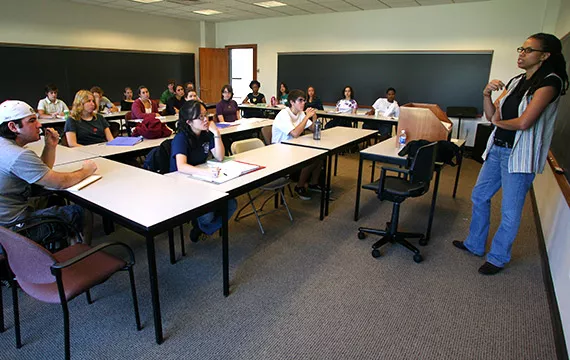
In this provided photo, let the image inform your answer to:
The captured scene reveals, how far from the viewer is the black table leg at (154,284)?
1.68m

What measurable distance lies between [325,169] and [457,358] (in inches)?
77.5

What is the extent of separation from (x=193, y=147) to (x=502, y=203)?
92.0 inches

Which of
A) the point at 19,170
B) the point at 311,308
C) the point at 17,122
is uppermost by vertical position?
the point at 17,122

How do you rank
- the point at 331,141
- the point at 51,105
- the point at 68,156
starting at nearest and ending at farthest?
the point at 68,156, the point at 331,141, the point at 51,105

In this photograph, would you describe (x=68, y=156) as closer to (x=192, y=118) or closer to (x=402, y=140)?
(x=192, y=118)

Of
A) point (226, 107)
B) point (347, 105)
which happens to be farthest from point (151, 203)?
point (347, 105)

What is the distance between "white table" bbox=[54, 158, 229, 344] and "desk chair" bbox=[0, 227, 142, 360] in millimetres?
155

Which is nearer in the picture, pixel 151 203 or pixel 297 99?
pixel 151 203

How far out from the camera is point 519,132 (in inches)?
92.4

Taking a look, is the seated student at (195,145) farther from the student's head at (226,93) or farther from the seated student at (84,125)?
the student's head at (226,93)

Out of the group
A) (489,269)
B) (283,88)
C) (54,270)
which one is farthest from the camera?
(283,88)

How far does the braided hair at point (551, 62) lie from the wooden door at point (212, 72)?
8.60 metres

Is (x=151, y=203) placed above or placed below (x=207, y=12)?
below

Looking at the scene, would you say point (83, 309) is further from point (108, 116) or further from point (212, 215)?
point (108, 116)
